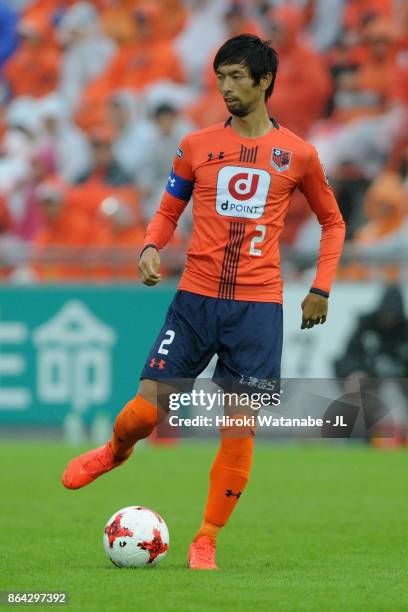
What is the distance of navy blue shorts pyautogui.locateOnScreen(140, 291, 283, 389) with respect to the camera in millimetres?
6504

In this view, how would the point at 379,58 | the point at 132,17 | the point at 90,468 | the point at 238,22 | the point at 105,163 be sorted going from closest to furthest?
1. the point at 90,468
2. the point at 379,58
3. the point at 238,22
4. the point at 105,163
5. the point at 132,17

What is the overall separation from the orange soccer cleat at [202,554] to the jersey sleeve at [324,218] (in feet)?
4.31

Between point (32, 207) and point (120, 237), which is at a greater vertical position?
point (32, 207)

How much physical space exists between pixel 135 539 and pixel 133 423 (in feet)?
1.79

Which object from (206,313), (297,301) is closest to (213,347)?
(206,313)

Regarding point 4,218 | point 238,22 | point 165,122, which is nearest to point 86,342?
point 165,122

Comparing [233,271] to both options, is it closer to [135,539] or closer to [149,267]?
[149,267]

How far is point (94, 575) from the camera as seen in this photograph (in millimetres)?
6219

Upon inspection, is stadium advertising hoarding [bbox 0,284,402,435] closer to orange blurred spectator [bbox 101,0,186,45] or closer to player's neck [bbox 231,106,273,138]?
orange blurred spectator [bbox 101,0,186,45]

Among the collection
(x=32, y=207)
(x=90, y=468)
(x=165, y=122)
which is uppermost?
(x=165, y=122)

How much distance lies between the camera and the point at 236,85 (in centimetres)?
645

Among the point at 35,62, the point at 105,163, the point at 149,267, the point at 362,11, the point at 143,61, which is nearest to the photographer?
the point at 149,267

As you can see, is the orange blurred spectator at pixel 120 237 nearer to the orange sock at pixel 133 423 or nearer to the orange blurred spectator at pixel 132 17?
the orange blurred spectator at pixel 132 17

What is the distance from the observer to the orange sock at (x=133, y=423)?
6.51 meters
